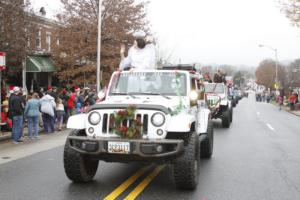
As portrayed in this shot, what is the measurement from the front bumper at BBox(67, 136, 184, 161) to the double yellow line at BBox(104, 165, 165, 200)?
0.54 m

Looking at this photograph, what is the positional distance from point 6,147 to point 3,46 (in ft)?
23.7

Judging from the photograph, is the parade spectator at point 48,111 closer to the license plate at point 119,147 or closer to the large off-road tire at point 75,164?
the large off-road tire at point 75,164

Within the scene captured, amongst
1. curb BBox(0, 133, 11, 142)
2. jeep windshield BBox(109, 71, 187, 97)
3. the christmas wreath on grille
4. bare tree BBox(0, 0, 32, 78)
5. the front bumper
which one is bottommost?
curb BBox(0, 133, 11, 142)

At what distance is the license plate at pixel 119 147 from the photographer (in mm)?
6574

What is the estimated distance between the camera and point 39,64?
28719 mm

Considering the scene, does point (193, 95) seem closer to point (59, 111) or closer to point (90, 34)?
point (59, 111)

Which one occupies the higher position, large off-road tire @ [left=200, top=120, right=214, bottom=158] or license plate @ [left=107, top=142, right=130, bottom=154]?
license plate @ [left=107, top=142, right=130, bottom=154]

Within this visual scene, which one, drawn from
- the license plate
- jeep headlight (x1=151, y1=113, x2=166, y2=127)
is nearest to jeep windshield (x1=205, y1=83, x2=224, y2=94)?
jeep headlight (x1=151, y1=113, x2=166, y2=127)

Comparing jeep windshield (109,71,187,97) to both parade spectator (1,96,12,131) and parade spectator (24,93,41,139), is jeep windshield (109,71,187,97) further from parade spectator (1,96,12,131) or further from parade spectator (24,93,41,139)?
parade spectator (1,96,12,131)

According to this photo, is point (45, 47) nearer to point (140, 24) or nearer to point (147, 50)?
point (140, 24)

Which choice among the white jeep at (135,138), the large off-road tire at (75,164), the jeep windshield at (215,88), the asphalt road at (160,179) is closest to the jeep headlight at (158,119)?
the white jeep at (135,138)

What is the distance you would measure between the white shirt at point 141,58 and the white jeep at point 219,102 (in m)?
8.30

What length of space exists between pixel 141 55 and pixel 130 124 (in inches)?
101

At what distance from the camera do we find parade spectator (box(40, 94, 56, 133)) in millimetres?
15688
